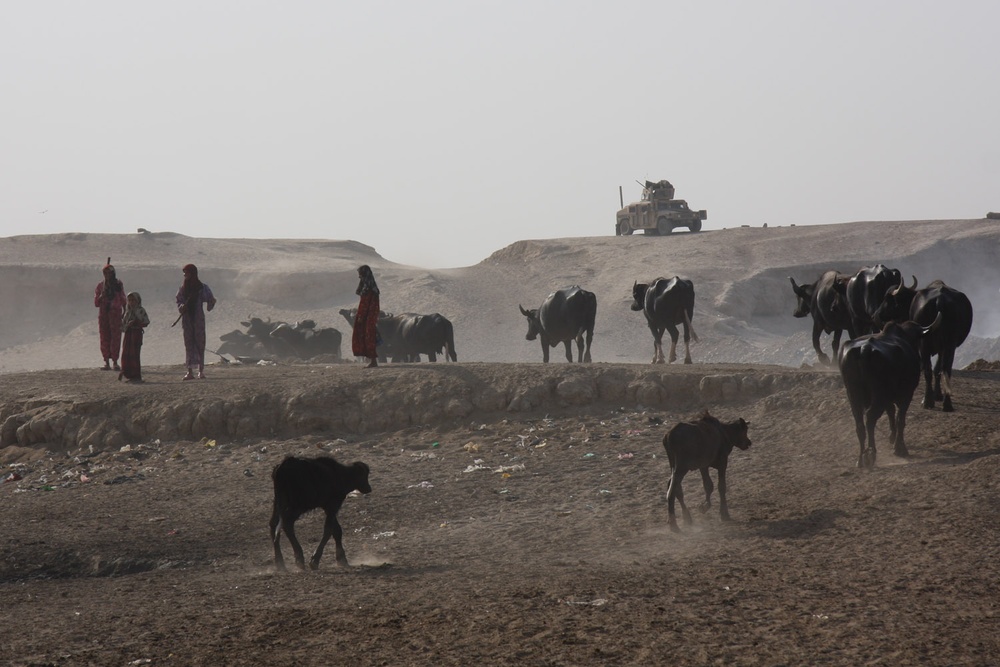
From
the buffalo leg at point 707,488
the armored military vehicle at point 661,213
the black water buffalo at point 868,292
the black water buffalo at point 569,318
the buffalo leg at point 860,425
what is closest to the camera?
the buffalo leg at point 707,488

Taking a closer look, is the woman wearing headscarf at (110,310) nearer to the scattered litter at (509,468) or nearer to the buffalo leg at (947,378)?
the scattered litter at (509,468)

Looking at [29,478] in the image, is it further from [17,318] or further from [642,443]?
[17,318]

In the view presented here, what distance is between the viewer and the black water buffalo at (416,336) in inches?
797

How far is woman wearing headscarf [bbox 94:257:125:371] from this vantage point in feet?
59.8

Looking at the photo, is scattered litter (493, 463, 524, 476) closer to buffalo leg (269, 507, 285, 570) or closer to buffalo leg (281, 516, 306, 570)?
buffalo leg (269, 507, 285, 570)

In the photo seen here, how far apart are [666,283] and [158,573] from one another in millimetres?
11167

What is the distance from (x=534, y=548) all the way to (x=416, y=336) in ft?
38.0

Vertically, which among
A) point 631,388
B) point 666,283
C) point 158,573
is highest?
point 666,283

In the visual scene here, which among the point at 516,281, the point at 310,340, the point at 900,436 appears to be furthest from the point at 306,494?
the point at 516,281

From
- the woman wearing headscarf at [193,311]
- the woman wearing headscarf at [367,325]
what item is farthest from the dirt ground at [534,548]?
the woman wearing headscarf at [193,311]

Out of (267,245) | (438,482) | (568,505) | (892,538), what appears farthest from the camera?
(267,245)

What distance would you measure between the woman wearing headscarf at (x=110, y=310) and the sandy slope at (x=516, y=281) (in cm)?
1412

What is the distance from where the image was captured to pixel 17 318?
3903 centimetres

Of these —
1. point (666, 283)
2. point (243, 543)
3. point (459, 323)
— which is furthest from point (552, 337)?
point (459, 323)
